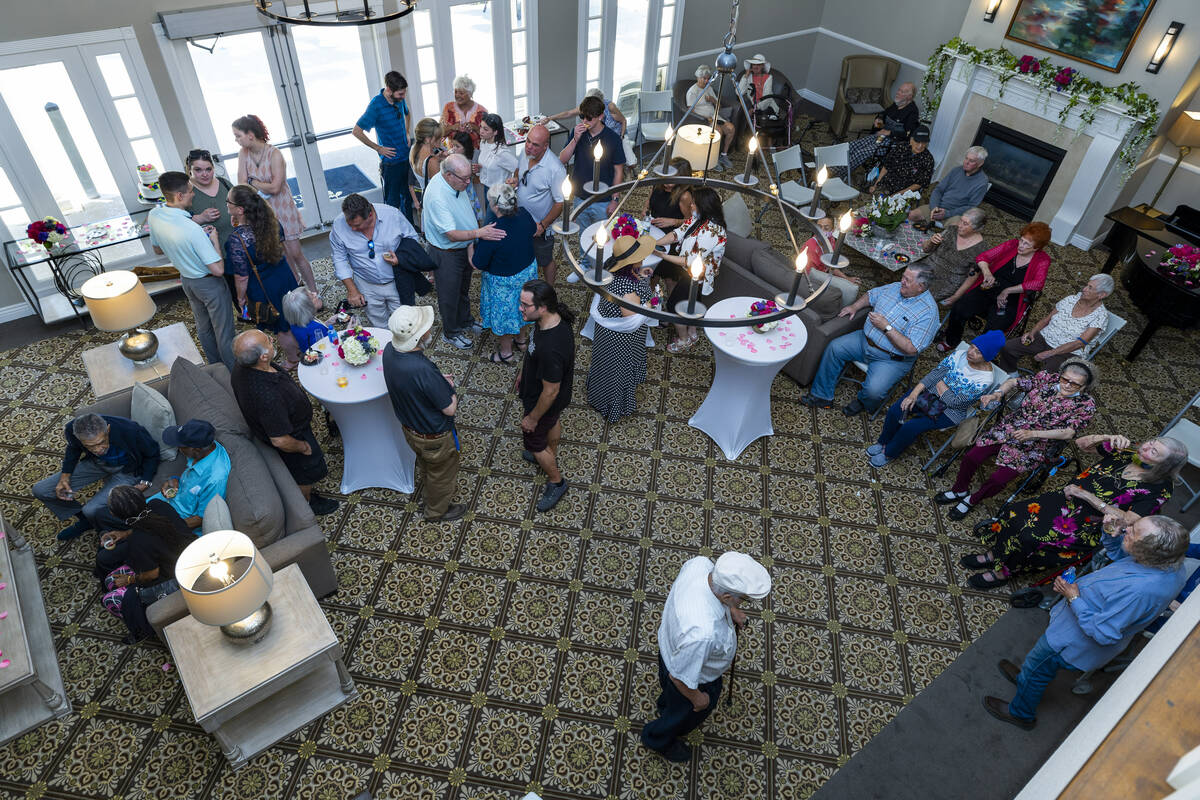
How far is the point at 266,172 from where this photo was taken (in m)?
5.91

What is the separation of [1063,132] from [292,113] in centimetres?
823

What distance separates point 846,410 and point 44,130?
6.84m

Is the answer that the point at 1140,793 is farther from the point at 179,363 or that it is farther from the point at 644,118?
the point at 644,118

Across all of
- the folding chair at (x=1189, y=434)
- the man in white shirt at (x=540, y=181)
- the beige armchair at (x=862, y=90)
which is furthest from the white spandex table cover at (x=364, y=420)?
the beige armchair at (x=862, y=90)

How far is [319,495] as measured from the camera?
493cm

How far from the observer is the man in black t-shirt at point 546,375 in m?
4.21

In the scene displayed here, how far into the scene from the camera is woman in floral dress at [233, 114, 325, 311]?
18.6ft

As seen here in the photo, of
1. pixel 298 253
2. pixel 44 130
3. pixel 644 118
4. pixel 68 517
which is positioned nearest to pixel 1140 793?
pixel 68 517

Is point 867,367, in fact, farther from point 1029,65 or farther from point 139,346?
point 139,346

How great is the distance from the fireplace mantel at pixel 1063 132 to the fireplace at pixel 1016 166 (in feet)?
0.34

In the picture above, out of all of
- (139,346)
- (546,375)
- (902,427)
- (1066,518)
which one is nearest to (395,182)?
(139,346)

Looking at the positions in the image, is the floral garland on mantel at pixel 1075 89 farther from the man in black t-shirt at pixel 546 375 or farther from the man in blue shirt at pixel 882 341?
the man in black t-shirt at pixel 546 375

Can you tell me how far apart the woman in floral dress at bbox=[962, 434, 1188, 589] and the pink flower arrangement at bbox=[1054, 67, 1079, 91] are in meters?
5.22

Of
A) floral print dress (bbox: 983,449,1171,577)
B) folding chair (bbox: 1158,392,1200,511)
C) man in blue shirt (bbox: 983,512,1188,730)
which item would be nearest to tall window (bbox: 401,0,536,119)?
floral print dress (bbox: 983,449,1171,577)
